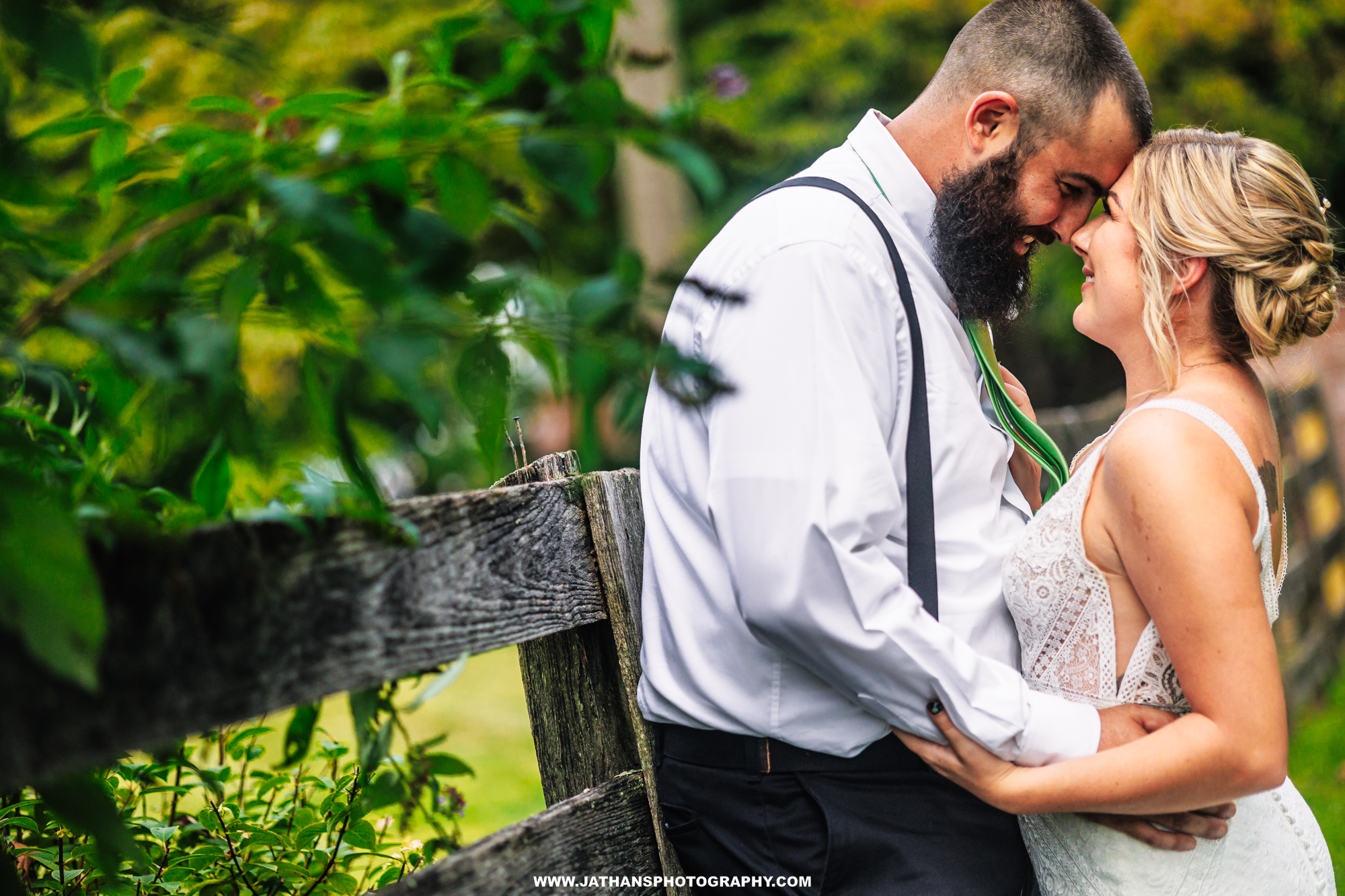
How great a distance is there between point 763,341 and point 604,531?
1.39 feet

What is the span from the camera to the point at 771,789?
1.61 meters

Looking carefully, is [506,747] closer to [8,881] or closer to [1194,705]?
[1194,705]

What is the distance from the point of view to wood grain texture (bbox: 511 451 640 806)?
1.69m

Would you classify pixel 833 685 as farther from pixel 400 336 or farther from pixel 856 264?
pixel 400 336

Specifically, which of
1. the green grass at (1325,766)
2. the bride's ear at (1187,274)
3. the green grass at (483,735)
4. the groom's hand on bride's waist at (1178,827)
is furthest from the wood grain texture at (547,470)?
the green grass at (1325,766)

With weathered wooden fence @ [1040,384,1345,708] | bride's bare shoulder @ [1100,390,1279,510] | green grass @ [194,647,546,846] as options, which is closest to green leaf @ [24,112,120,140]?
bride's bare shoulder @ [1100,390,1279,510]

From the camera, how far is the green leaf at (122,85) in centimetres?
108

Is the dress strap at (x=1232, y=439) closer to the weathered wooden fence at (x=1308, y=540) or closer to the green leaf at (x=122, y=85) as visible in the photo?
the green leaf at (x=122, y=85)

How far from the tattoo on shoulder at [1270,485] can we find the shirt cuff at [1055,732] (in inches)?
23.3

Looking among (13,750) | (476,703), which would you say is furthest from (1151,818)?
(476,703)

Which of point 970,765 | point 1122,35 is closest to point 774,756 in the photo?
point 970,765

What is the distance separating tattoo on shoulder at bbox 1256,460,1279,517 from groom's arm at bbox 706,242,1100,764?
70 centimetres

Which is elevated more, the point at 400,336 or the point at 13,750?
the point at 400,336

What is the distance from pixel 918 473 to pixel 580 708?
2.35 ft
